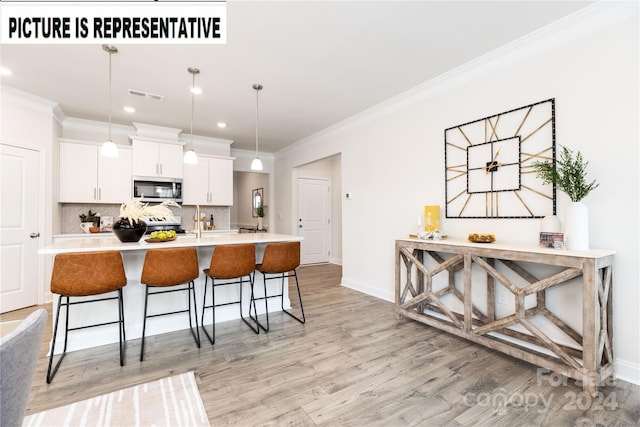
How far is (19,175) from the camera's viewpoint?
3.74 metres

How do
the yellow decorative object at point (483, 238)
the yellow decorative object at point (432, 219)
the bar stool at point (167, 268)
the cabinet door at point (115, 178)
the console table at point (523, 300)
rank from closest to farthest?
the console table at point (523, 300)
the bar stool at point (167, 268)
the yellow decorative object at point (483, 238)
the yellow decorative object at point (432, 219)
the cabinet door at point (115, 178)

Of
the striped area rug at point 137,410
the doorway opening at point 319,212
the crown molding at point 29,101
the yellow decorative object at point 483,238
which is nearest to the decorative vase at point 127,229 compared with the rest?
the striped area rug at point 137,410

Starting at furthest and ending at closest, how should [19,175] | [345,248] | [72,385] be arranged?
[345,248], [19,175], [72,385]

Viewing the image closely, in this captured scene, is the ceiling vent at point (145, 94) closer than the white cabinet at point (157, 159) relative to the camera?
Yes

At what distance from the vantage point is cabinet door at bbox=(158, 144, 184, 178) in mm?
4992

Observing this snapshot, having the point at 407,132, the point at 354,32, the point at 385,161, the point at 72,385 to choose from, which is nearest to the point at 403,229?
the point at 385,161

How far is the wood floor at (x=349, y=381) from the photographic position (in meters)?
1.77

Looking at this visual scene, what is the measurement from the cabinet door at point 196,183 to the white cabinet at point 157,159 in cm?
19

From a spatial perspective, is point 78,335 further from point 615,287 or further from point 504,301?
point 615,287

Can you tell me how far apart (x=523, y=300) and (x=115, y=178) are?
223 inches

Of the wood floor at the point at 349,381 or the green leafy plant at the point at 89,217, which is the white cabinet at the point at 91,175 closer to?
the green leafy plant at the point at 89,217

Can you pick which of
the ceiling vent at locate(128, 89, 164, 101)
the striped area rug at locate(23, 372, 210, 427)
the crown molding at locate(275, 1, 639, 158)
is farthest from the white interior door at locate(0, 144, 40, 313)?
the crown molding at locate(275, 1, 639, 158)

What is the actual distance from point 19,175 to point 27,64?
1.56 metres

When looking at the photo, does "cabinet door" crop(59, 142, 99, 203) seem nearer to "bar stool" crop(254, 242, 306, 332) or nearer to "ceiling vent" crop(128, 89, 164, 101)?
"ceiling vent" crop(128, 89, 164, 101)
